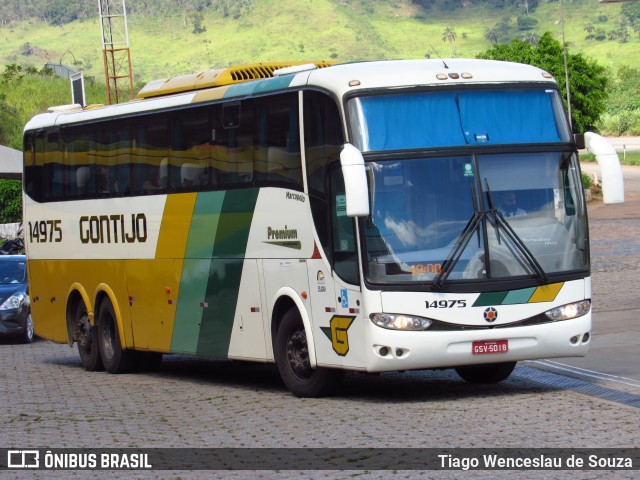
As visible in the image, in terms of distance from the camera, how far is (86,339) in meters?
19.6

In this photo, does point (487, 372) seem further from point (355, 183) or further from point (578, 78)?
point (578, 78)

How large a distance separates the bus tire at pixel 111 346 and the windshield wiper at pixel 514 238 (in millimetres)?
7067

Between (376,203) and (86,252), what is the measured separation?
7.38 m

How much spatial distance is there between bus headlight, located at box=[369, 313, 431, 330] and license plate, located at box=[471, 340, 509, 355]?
0.50m

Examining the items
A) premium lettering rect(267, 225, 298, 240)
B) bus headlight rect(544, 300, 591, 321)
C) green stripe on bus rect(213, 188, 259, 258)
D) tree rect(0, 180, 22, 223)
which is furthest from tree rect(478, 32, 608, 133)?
bus headlight rect(544, 300, 591, 321)

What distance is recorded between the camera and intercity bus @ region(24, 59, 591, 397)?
42.0ft

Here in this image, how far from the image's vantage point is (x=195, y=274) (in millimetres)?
16250

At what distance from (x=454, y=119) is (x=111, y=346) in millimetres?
7373

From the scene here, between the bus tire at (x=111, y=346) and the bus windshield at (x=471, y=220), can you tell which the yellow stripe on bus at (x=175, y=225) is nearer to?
the bus tire at (x=111, y=346)

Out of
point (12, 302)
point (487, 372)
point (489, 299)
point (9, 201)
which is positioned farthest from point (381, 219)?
point (9, 201)

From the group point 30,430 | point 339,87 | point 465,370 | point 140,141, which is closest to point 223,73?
point 140,141

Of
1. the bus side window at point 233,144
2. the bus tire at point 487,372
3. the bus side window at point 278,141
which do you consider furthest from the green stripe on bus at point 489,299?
the bus side window at point 233,144

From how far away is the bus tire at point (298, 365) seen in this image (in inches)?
543

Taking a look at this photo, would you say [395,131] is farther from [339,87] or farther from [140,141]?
[140,141]
